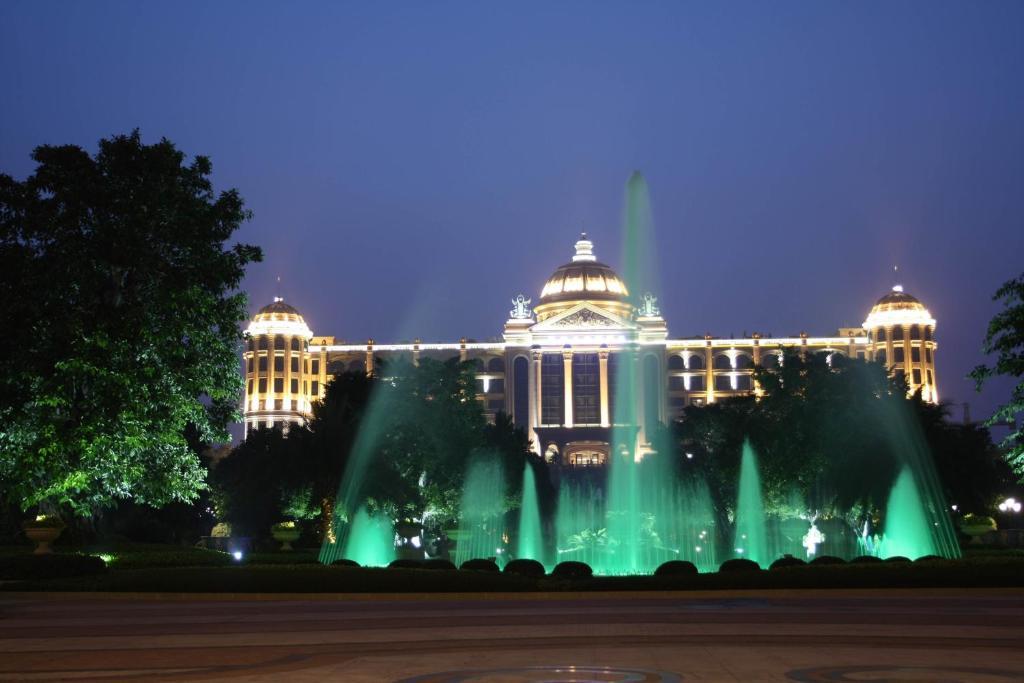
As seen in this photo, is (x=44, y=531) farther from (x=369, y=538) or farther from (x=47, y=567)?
(x=369, y=538)

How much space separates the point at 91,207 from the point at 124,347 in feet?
15.9

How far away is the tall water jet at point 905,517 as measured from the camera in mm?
45344

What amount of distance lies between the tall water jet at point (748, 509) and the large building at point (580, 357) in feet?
242

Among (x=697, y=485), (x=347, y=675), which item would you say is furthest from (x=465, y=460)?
(x=347, y=675)

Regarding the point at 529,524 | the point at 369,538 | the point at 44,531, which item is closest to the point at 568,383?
the point at 529,524

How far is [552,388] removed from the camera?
142 m

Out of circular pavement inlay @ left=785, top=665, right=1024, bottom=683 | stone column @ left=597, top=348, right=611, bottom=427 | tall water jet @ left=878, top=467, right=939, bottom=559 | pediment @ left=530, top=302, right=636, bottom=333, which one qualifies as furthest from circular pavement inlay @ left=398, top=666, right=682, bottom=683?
pediment @ left=530, top=302, right=636, bottom=333

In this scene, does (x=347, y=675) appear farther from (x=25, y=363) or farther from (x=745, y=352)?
(x=745, y=352)

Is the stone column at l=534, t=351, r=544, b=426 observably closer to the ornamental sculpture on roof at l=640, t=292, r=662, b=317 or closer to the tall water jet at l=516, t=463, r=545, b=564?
the ornamental sculpture on roof at l=640, t=292, r=662, b=317

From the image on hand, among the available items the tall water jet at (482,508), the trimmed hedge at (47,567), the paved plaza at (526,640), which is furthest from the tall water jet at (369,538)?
the paved plaza at (526,640)

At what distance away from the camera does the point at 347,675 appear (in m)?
13.5

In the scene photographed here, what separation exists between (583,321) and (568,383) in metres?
7.28

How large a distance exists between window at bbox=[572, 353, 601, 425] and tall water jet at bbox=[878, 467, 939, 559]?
94.6m

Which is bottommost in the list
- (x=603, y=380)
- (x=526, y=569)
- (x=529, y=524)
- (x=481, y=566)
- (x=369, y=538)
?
(x=526, y=569)
